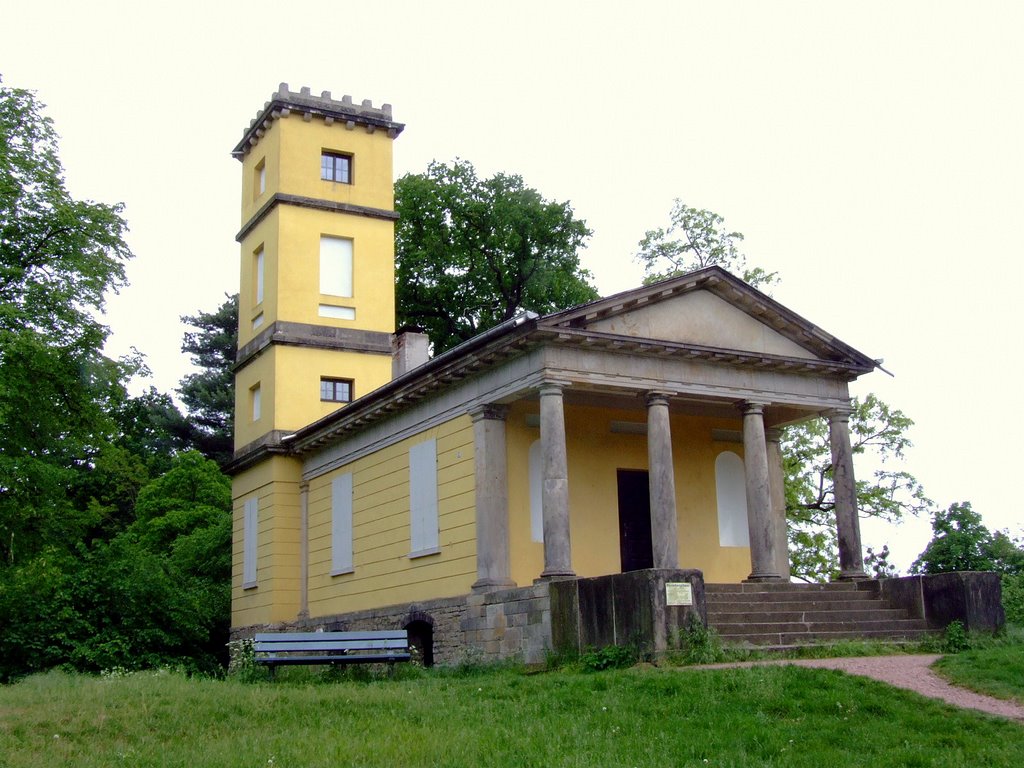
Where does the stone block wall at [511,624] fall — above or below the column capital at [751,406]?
below

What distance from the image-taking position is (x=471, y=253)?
41.8 m

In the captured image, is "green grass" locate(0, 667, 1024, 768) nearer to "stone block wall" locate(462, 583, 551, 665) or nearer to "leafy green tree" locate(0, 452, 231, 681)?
"stone block wall" locate(462, 583, 551, 665)

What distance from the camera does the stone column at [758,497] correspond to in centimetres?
2019

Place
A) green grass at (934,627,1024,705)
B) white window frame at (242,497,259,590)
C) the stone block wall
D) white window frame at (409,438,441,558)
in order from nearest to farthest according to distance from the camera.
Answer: green grass at (934,627,1024,705) → the stone block wall → white window frame at (409,438,441,558) → white window frame at (242,497,259,590)

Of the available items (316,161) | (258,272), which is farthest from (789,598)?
(258,272)

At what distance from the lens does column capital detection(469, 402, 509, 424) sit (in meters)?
19.9

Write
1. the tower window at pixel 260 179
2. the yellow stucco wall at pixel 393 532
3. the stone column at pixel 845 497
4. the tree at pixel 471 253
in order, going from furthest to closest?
the tree at pixel 471 253, the tower window at pixel 260 179, the stone column at pixel 845 497, the yellow stucco wall at pixel 393 532

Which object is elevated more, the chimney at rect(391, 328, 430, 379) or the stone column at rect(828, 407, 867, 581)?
the chimney at rect(391, 328, 430, 379)

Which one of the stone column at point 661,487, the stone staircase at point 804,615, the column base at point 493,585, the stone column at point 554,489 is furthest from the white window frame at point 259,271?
the stone staircase at point 804,615

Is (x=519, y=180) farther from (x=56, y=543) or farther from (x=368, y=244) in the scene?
(x=56, y=543)

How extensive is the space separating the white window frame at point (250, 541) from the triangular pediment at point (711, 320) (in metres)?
11.7

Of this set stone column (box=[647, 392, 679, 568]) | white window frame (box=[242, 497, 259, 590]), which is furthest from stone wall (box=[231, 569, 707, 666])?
white window frame (box=[242, 497, 259, 590])

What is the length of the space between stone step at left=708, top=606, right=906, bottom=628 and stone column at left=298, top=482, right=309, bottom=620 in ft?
36.6

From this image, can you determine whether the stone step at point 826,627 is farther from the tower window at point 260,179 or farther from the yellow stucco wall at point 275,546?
the tower window at point 260,179
